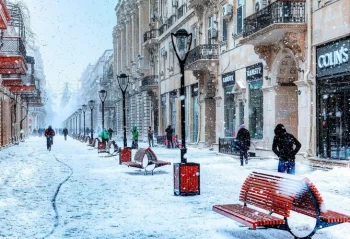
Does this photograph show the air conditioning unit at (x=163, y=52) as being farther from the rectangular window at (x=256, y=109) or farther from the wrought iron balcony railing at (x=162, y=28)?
the rectangular window at (x=256, y=109)

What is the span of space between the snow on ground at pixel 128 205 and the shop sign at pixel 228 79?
34.8 feet

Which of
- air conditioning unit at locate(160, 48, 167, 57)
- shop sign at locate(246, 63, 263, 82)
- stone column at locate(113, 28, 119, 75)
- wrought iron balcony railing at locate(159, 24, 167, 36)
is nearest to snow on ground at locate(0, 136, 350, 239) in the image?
shop sign at locate(246, 63, 263, 82)

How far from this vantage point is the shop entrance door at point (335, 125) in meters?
16.8

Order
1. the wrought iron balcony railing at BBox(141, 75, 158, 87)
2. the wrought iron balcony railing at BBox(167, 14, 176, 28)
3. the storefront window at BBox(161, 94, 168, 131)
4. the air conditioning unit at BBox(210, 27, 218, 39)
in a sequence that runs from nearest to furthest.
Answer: the air conditioning unit at BBox(210, 27, 218, 39) → the wrought iron balcony railing at BBox(167, 14, 176, 28) → the storefront window at BBox(161, 94, 168, 131) → the wrought iron balcony railing at BBox(141, 75, 158, 87)

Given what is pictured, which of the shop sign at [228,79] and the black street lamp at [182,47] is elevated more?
the shop sign at [228,79]

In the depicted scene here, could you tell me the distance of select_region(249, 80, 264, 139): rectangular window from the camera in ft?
78.3

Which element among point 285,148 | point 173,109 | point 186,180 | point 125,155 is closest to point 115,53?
point 173,109

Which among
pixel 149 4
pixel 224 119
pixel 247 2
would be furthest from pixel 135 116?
pixel 247 2

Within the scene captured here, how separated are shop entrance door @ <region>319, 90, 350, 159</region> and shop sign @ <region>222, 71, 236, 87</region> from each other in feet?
29.9

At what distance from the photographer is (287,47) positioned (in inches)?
801

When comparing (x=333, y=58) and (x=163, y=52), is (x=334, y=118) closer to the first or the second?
(x=333, y=58)

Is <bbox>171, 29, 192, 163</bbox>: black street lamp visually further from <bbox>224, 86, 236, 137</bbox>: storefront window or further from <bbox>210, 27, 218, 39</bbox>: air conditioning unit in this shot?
<bbox>210, 27, 218, 39</bbox>: air conditioning unit

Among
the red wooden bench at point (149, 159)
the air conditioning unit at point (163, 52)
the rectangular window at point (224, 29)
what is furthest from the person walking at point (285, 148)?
the air conditioning unit at point (163, 52)

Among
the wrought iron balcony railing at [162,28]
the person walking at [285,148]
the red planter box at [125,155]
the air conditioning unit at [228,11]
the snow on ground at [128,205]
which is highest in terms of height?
the wrought iron balcony railing at [162,28]
